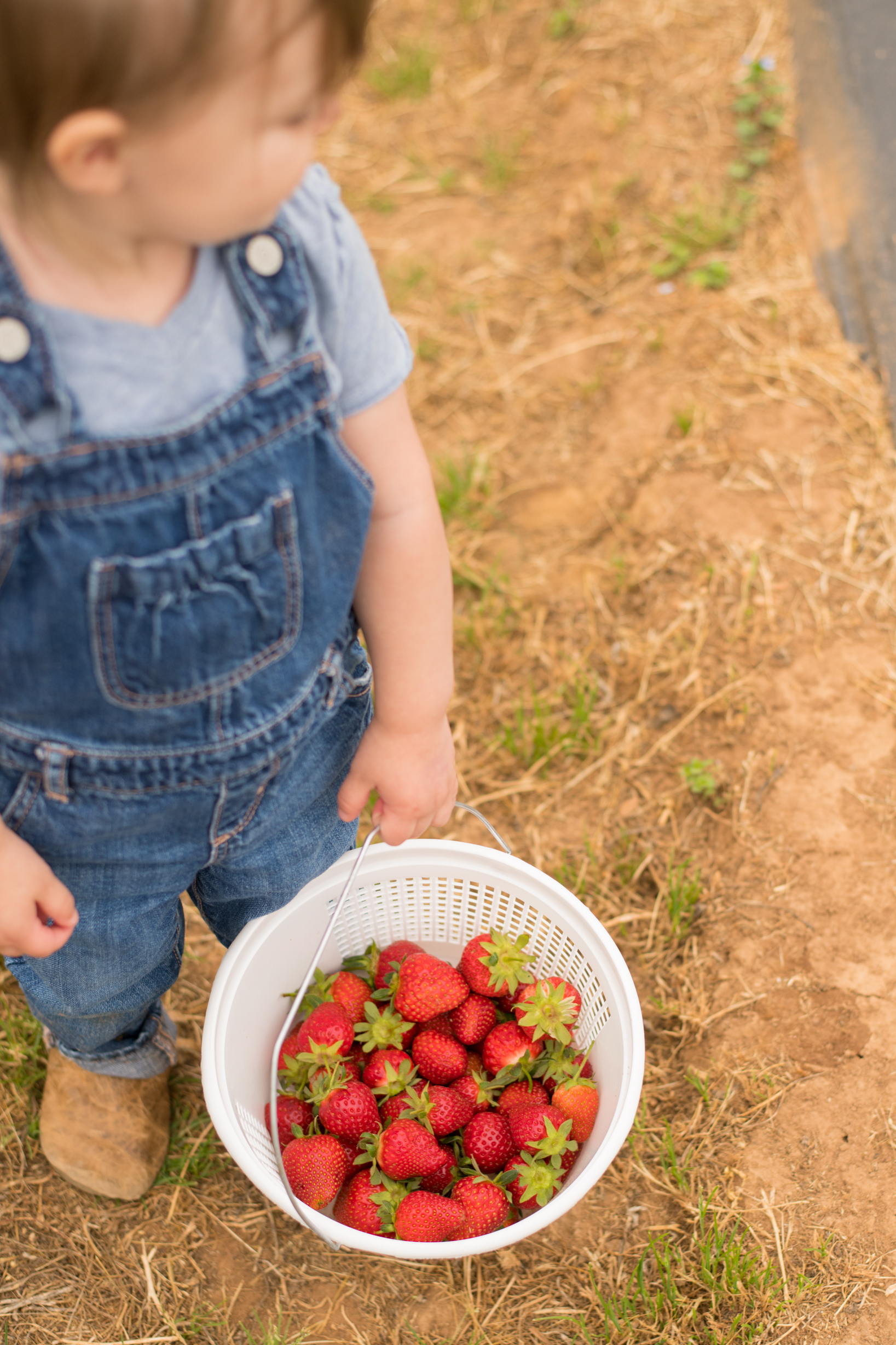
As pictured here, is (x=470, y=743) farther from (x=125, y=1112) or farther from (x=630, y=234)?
(x=630, y=234)

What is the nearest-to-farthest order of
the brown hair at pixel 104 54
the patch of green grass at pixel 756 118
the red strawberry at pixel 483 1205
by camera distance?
1. the brown hair at pixel 104 54
2. the red strawberry at pixel 483 1205
3. the patch of green grass at pixel 756 118

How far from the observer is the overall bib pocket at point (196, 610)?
2.72 ft

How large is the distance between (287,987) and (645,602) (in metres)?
1.05

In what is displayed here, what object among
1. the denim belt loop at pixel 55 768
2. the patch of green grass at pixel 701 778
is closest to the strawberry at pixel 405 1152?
the denim belt loop at pixel 55 768

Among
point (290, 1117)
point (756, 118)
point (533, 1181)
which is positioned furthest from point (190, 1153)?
point (756, 118)

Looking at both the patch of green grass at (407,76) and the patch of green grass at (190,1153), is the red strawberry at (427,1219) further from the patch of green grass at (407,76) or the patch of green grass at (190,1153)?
the patch of green grass at (407,76)

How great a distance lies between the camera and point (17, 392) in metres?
0.74

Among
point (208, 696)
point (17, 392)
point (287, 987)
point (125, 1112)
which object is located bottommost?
point (125, 1112)

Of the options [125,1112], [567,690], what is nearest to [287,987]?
[125,1112]

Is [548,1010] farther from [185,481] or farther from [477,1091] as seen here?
[185,481]

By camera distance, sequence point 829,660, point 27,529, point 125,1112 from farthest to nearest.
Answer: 1. point 829,660
2. point 125,1112
3. point 27,529

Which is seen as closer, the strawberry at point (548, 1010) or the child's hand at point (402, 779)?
the child's hand at point (402, 779)

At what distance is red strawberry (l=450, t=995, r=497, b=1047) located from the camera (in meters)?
1.42

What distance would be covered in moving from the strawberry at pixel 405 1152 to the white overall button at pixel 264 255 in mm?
984
